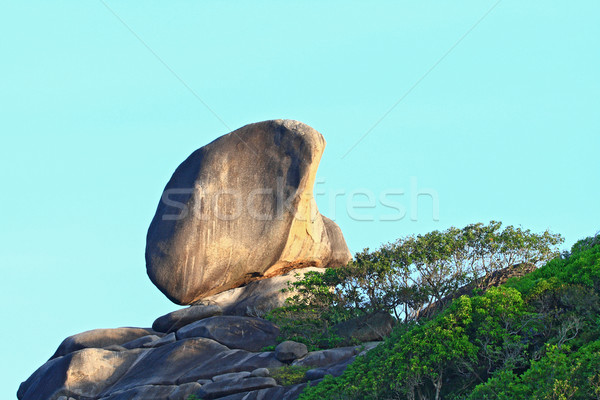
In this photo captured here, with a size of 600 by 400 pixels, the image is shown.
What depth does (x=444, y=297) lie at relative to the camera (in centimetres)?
2491

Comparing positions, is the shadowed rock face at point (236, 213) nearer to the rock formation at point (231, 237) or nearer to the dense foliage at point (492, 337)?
the rock formation at point (231, 237)

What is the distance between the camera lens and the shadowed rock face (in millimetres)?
31969

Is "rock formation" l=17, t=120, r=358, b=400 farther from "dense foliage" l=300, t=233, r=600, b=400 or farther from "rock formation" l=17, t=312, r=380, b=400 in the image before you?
"dense foliage" l=300, t=233, r=600, b=400

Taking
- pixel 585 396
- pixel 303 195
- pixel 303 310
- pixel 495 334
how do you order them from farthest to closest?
1. pixel 303 195
2. pixel 303 310
3. pixel 495 334
4. pixel 585 396

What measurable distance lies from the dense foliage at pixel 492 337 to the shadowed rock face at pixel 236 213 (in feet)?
46.3

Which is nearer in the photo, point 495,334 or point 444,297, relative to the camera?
point 495,334

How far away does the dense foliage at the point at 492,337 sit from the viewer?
54.7 ft

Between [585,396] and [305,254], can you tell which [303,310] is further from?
[585,396]

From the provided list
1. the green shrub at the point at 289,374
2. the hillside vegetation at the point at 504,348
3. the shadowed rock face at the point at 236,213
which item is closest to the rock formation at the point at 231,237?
the shadowed rock face at the point at 236,213

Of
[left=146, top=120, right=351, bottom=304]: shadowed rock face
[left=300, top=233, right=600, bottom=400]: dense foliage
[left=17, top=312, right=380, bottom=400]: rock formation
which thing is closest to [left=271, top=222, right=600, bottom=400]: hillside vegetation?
[left=300, top=233, right=600, bottom=400]: dense foliage

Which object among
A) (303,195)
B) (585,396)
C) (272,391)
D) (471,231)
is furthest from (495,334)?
(303,195)

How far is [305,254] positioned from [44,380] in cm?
1185

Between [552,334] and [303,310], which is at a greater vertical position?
[303,310]

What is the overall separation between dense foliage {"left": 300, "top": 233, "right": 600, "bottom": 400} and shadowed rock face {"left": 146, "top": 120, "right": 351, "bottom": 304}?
14.1 meters
